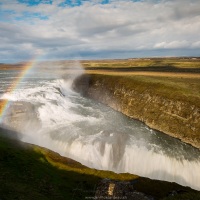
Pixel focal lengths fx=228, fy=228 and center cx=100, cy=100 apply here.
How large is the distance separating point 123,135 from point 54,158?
17.5 m

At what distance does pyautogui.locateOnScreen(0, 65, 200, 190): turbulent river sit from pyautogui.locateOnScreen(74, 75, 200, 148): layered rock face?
8.14 ft

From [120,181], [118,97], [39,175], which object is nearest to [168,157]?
[120,181]

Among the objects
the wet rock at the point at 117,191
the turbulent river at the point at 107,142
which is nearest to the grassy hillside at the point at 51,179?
the wet rock at the point at 117,191

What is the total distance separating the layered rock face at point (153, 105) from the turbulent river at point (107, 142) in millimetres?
2481

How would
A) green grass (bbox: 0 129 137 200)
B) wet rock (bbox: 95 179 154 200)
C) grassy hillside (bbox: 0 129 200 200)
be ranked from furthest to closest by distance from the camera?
wet rock (bbox: 95 179 154 200) → grassy hillside (bbox: 0 129 200 200) → green grass (bbox: 0 129 137 200)

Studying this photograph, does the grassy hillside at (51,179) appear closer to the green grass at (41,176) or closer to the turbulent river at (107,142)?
the green grass at (41,176)

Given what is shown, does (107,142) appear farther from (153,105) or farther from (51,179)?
(153,105)

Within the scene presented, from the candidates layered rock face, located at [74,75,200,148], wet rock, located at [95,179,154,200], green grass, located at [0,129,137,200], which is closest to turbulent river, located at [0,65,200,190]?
layered rock face, located at [74,75,200,148]

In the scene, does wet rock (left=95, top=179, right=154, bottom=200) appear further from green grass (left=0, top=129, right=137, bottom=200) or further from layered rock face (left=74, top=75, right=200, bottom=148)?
layered rock face (left=74, top=75, right=200, bottom=148)

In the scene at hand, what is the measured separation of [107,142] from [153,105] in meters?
24.5

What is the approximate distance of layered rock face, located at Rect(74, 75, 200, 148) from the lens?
48375 mm

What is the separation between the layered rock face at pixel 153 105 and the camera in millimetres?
48375

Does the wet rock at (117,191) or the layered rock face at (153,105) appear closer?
the wet rock at (117,191)

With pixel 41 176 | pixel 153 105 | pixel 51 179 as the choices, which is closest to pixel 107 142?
pixel 51 179
